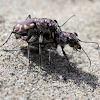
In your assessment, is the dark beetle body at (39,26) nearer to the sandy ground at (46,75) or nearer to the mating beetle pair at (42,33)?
the mating beetle pair at (42,33)

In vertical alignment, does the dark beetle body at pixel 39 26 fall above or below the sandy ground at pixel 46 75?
above

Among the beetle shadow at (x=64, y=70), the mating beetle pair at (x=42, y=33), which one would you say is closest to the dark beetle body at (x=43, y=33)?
the mating beetle pair at (x=42, y=33)

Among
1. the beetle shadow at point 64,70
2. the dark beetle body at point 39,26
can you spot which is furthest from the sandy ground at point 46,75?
the dark beetle body at point 39,26

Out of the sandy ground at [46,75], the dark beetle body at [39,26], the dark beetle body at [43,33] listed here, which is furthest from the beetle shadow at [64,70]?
the dark beetle body at [39,26]

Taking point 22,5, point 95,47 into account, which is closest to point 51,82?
point 95,47

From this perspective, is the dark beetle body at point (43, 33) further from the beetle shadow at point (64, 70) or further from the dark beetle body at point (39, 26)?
the beetle shadow at point (64, 70)

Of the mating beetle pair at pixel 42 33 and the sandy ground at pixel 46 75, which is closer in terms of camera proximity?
the sandy ground at pixel 46 75

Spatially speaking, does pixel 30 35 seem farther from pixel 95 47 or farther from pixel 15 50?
pixel 95 47

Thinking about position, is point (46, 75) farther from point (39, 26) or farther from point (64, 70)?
point (39, 26)
